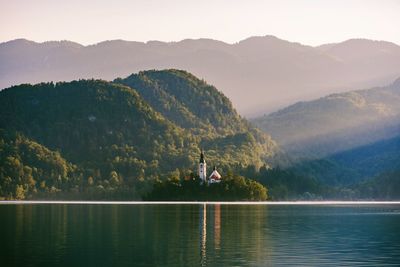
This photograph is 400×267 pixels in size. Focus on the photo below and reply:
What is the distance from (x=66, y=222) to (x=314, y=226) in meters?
38.9

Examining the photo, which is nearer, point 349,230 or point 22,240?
point 22,240

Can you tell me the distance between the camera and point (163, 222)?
5591 inches

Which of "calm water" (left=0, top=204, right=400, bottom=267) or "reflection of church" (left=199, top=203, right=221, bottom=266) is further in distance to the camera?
"reflection of church" (left=199, top=203, right=221, bottom=266)

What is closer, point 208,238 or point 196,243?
point 196,243

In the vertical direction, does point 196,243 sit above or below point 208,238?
below

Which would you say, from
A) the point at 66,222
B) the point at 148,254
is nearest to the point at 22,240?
the point at 148,254

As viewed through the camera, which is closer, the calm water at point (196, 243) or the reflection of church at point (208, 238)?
the calm water at point (196, 243)

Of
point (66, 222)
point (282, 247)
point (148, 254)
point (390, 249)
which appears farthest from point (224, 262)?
point (66, 222)

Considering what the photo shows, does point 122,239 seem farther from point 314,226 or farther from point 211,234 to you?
point 314,226

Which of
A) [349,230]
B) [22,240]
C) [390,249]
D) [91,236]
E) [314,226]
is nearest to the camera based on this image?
[390,249]

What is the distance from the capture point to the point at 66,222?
5463 inches

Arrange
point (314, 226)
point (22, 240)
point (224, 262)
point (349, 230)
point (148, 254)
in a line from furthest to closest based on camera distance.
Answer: point (314, 226) → point (349, 230) → point (22, 240) → point (148, 254) → point (224, 262)

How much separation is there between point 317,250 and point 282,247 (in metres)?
4.72

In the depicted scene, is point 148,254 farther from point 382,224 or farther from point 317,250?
point 382,224
